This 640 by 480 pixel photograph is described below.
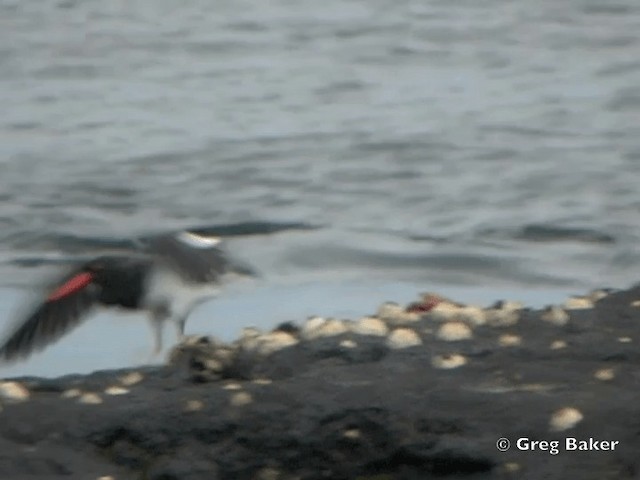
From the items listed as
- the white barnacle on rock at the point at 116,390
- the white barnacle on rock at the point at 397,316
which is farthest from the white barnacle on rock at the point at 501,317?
the white barnacle on rock at the point at 116,390

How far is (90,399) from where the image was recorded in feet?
15.8

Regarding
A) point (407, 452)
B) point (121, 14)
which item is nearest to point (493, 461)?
point (407, 452)

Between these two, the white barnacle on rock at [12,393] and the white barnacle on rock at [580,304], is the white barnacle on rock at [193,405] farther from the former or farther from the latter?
the white barnacle on rock at [580,304]

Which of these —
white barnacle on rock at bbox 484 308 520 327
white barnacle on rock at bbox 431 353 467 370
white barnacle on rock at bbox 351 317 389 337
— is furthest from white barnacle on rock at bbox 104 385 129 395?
white barnacle on rock at bbox 484 308 520 327

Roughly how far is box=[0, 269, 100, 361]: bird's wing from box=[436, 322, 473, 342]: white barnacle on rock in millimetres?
1785

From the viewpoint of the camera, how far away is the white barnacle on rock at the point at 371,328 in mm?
5305

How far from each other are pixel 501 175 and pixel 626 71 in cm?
287

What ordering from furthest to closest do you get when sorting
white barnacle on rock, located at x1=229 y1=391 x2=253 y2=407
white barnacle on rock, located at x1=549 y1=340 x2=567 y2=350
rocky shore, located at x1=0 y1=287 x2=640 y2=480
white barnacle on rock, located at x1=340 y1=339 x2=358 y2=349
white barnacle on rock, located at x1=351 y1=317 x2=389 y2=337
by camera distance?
white barnacle on rock, located at x1=351 y1=317 x2=389 y2=337, white barnacle on rock, located at x1=340 y1=339 x2=358 y2=349, white barnacle on rock, located at x1=549 y1=340 x2=567 y2=350, white barnacle on rock, located at x1=229 y1=391 x2=253 y2=407, rocky shore, located at x1=0 y1=287 x2=640 y2=480

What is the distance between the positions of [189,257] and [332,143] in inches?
199

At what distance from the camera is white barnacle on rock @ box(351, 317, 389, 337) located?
530 centimetres

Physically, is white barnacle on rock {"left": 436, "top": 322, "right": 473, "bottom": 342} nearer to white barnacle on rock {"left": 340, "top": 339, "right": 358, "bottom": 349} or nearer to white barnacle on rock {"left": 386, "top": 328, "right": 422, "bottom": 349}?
white barnacle on rock {"left": 386, "top": 328, "right": 422, "bottom": 349}

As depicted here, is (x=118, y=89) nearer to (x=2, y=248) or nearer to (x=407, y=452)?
(x=2, y=248)

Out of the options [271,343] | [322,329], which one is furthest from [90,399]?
[322,329]

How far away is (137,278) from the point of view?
22.2 ft
